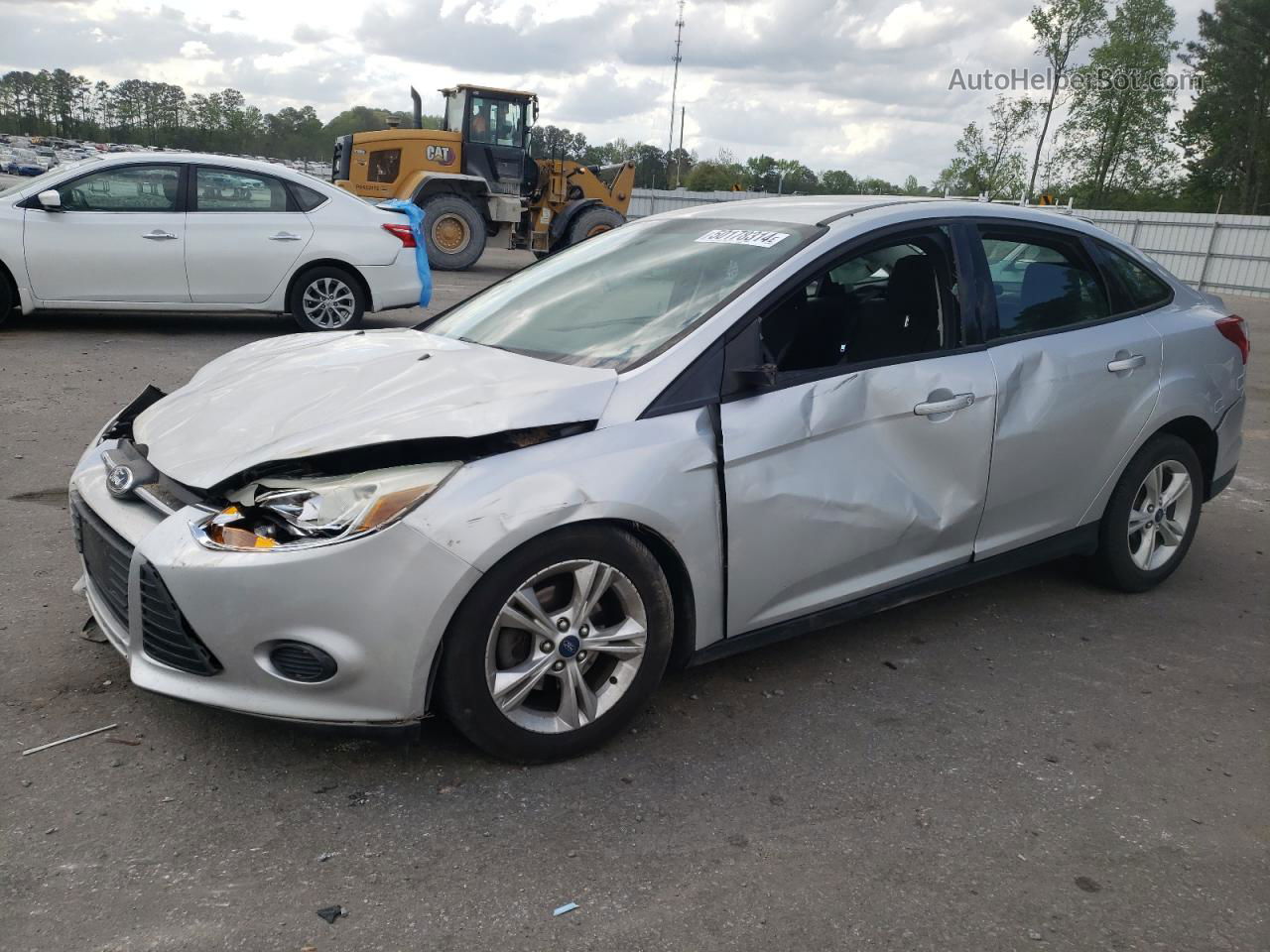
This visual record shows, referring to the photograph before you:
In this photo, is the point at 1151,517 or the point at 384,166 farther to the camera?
the point at 384,166

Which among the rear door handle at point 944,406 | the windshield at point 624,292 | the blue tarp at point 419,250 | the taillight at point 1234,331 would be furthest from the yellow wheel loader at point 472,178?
the rear door handle at point 944,406

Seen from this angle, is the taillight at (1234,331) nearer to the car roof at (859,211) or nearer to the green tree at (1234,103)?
the car roof at (859,211)

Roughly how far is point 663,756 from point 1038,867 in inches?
40.9

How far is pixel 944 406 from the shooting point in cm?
367

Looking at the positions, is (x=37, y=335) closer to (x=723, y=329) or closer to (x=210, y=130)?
(x=723, y=329)

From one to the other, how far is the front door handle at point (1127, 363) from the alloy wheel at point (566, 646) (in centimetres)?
230

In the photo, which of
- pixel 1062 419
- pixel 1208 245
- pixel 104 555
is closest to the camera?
pixel 104 555

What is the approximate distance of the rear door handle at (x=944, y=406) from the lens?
362cm

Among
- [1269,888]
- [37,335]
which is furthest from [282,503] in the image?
[37,335]

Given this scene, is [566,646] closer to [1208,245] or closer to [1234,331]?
[1234,331]

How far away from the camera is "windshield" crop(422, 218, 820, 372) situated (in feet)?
11.3

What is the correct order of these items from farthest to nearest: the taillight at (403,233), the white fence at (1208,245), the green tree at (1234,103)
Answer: the green tree at (1234,103)
the white fence at (1208,245)
the taillight at (403,233)

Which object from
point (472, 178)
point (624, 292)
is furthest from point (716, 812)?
point (472, 178)

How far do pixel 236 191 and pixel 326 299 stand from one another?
3.92 ft
